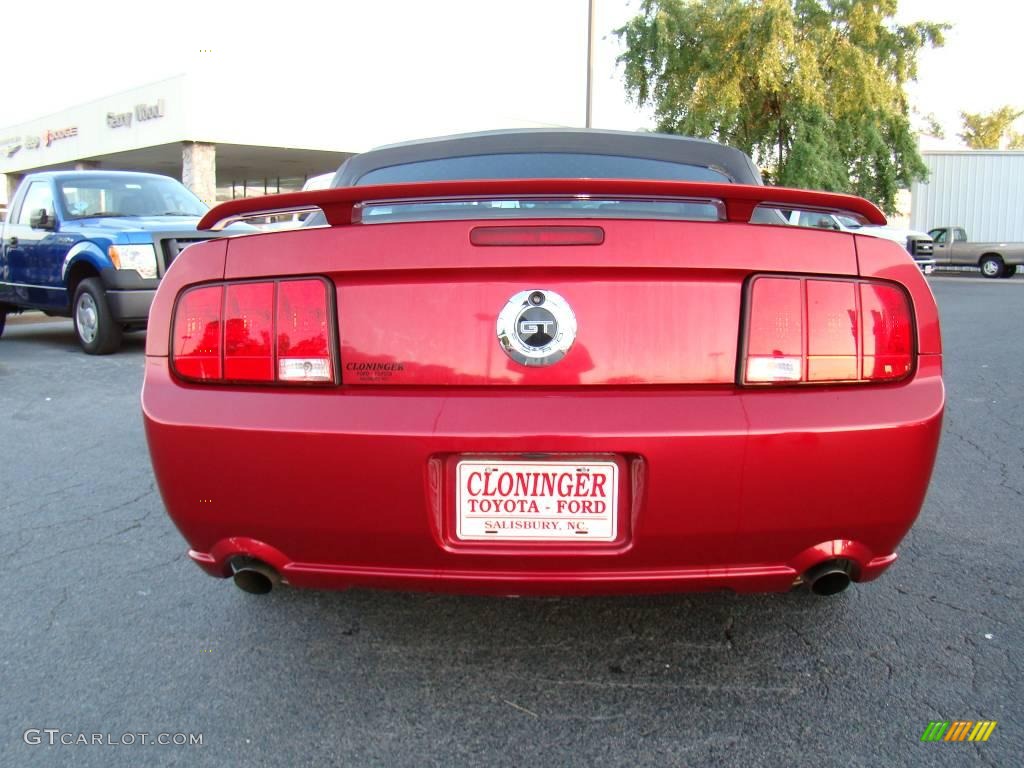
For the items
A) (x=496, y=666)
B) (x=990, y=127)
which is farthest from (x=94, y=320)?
(x=990, y=127)

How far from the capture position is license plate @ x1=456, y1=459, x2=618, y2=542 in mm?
1951

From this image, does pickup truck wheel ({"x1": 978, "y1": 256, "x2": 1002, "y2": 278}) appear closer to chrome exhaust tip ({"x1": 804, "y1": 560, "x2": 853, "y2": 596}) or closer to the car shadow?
the car shadow

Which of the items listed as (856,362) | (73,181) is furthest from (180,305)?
(73,181)

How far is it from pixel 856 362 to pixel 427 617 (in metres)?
1.51

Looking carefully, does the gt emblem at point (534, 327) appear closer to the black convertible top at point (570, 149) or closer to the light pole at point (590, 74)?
the black convertible top at point (570, 149)

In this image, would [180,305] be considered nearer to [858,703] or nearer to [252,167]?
[858,703]

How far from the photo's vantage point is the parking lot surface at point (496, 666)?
2.04 meters

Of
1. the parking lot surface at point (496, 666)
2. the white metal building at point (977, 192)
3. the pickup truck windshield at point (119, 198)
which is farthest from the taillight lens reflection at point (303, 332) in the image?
the white metal building at point (977, 192)

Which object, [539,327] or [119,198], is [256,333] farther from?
[119,198]

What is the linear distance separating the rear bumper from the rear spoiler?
46 centimetres

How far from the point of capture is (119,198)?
895 centimetres

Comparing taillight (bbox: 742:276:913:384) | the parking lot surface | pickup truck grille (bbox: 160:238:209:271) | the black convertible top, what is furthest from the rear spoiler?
pickup truck grille (bbox: 160:238:209:271)

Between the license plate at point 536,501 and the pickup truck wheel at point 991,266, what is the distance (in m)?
31.7

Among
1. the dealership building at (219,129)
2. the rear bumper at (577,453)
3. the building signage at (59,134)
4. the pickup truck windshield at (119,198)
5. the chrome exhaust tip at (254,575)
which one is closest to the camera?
the rear bumper at (577,453)
